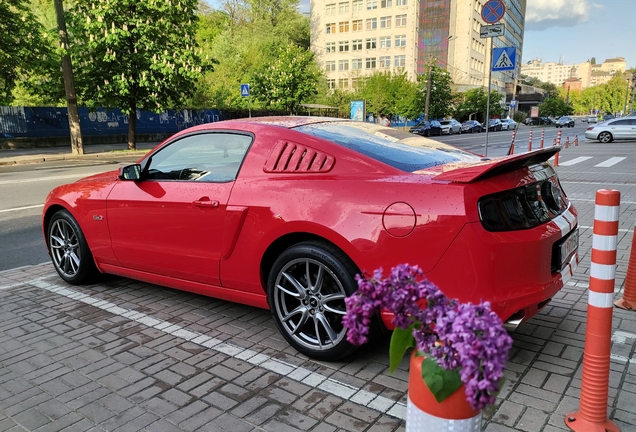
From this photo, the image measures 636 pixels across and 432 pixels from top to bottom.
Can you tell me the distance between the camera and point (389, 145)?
352 cm

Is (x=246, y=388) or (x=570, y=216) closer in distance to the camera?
(x=246, y=388)

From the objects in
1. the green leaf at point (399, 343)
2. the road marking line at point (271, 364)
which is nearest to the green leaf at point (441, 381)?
the green leaf at point (399, 343)

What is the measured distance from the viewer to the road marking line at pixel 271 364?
2.72m

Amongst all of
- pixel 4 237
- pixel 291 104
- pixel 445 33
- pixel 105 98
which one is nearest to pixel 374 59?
pixel 445 33

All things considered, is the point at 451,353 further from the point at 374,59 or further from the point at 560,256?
the point at 374,59

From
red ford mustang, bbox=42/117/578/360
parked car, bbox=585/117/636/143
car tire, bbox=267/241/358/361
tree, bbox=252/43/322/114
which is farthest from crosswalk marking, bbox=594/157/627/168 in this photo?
tree, bbox=252/43/322/114

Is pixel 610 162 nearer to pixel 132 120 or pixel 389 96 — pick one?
pixel 132 120

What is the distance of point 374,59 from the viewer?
81.8 metres

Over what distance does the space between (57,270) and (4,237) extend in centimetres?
252

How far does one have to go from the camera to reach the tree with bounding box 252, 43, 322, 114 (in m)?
39.7

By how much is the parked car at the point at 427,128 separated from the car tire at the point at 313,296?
39820 millimetres

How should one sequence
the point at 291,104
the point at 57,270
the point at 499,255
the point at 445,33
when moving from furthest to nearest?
the point at 445,33 → the point at 291,104 → the point at 57,270 → the point at 499,255

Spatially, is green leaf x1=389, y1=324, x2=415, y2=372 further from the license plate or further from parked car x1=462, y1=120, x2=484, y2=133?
parked car x1=462, y1=120, x2=484, y2=133

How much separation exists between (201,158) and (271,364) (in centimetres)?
172
